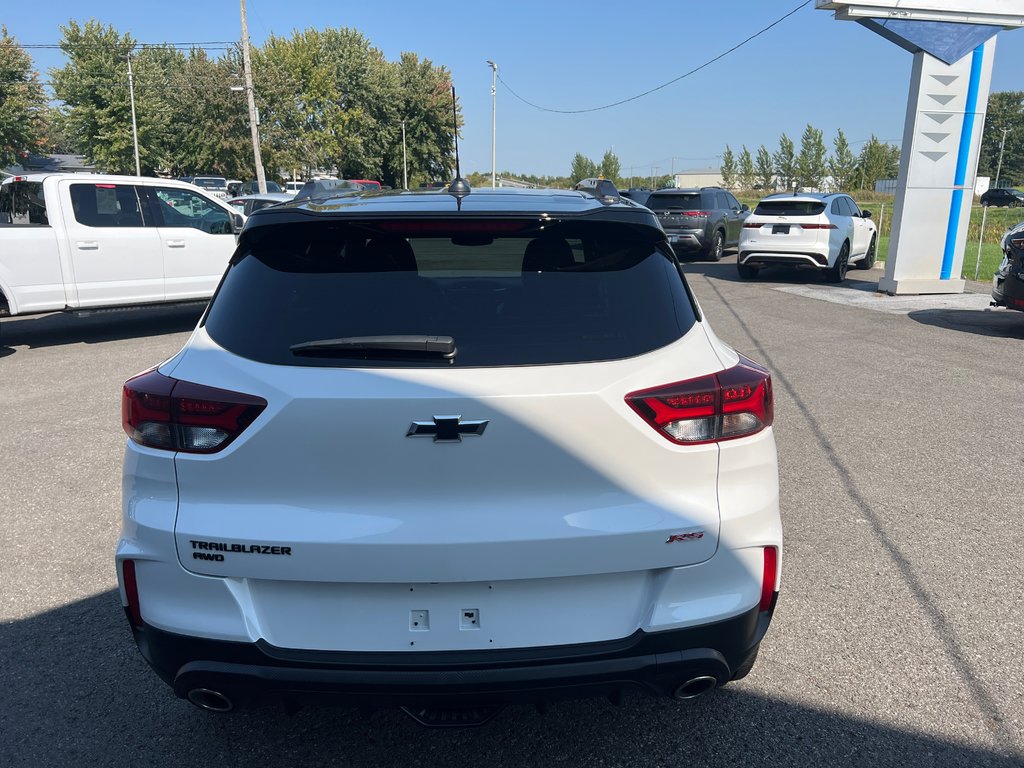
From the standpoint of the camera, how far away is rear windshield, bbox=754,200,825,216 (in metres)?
15.3

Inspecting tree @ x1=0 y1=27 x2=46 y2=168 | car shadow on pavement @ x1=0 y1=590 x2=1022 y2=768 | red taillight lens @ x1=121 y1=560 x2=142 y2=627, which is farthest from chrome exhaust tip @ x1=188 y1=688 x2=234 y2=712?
tree @ x1=0 y1=27 x2=46 y2=168

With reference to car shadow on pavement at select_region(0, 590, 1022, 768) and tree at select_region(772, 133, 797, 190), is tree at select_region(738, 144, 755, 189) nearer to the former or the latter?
tree at select_region(772, 133, 797, 190)

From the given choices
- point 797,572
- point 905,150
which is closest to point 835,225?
point 905,150

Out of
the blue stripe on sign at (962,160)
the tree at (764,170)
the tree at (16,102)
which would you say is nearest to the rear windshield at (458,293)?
the blue stripe on sign at (962,160)

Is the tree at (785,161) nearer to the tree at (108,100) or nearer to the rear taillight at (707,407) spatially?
the tree at (108,100)

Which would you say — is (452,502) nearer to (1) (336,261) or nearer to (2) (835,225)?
(1) (336,261)

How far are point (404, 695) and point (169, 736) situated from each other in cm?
115

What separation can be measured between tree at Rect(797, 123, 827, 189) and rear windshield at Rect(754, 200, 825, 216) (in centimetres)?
7205

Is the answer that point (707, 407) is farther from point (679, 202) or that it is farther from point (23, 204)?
point (679, 202)

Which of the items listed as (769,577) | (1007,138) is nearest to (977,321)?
(769,577)

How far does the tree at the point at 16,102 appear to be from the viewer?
38.4 m

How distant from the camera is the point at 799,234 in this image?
15125 mm

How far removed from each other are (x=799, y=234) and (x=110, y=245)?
11636 millimetres

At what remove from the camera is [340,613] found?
2.07 meters
